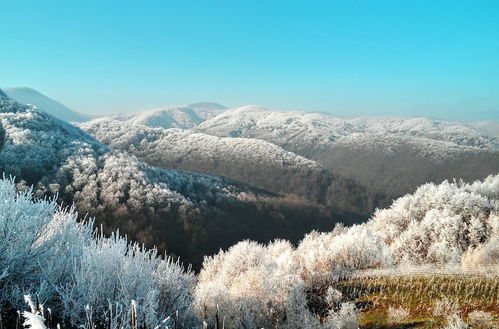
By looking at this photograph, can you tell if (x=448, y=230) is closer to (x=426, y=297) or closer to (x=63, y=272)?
(x=426, y=297)

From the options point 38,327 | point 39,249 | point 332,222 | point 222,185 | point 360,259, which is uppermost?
point 38,327

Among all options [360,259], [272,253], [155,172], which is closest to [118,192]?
[155,172]

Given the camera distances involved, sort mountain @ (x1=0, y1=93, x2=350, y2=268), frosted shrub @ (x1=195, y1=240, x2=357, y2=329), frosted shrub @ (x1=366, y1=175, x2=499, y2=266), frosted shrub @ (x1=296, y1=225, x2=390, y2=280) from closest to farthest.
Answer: frosted shrub @ (x1=195, y1=240, x2=357, y2=329), frosted shrub @ (x1=366, y1=175, x2=499, y2=266), frosted shrub @ (x1=296, y1=225, x2=390, y2=280), mountain @ (x1=0, y1=93, x2=350, y2=268)

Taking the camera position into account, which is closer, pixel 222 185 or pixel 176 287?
pixel 176 287

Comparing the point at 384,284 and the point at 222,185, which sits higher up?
the point at 384,284

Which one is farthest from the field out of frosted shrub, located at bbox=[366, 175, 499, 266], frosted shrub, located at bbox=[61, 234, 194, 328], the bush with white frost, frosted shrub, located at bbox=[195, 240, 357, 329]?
the bush with white frost

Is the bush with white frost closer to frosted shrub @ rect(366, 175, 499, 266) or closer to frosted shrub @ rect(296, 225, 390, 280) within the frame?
frosted shrub @ rect(296, 225, 390, 280)

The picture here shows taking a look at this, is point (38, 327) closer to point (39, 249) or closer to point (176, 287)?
point (39, 249)
